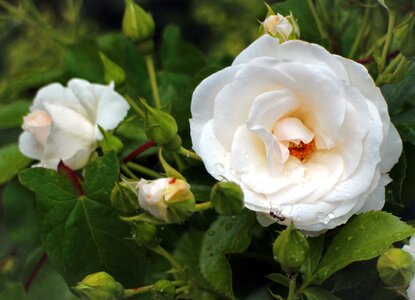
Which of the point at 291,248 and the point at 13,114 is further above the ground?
the point at 291,248

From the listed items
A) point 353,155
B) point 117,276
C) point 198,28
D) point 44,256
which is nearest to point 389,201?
point 353,155

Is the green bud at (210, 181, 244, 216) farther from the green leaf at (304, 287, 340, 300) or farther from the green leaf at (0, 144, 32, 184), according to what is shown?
the green leaf at (0, 144, 32, 184)

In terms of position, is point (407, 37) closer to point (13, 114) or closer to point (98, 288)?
point (98, 288)

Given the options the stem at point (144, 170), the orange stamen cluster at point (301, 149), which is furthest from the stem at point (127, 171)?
the orange stamen cluster at point (301, 149)

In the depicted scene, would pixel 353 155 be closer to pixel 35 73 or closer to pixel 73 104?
pixel 73 104

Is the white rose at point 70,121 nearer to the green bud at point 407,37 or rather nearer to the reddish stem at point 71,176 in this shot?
the reddish stem at point 71,176

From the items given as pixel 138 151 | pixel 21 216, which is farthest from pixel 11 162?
pixel 138 151

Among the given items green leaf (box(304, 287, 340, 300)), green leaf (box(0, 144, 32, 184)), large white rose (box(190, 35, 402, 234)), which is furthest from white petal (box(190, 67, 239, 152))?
green leaf (box(0, 144, 32, 184))
